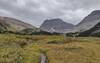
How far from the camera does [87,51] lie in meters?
95.0

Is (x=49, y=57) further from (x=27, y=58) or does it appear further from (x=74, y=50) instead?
(x=74, y=50)

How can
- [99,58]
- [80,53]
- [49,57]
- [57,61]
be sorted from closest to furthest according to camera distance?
[57,61]
[49,57]
[99,58]
[80,53]

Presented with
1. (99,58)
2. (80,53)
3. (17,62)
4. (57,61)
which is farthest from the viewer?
(80,53)

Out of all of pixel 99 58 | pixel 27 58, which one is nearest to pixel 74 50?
pixel 99 58

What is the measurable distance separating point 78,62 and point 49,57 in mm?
10334

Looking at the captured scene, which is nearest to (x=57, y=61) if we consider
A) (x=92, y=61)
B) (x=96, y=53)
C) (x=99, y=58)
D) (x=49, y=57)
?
(x=49, y=57)

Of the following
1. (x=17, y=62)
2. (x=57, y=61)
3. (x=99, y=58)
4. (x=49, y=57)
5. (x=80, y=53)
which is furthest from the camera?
(x=80, y=53)

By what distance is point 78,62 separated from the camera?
76438mm

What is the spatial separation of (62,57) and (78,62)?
690 cm

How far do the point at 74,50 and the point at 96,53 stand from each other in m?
9.52

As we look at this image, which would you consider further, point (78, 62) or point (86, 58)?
point (86, 58)

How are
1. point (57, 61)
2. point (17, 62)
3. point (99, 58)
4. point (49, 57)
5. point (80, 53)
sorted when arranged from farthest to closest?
1. point (80, 53)
2. point (99, 58)
3. point (49, 57)
4. point (57, 61)
5. point (17, 62)

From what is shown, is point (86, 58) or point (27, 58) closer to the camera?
point (27, 58)

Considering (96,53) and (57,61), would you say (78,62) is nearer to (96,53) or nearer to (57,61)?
(57,61)
